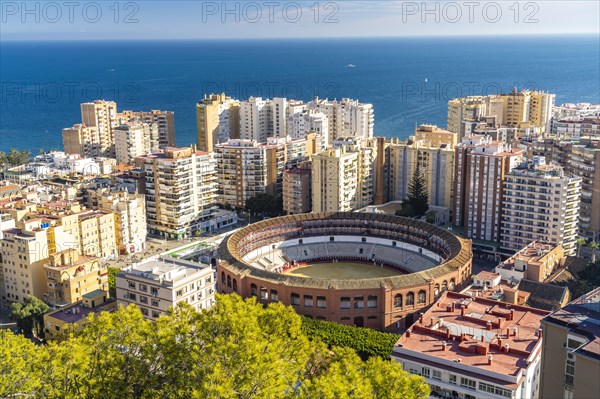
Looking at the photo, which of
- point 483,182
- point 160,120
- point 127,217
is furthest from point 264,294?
point 160,120

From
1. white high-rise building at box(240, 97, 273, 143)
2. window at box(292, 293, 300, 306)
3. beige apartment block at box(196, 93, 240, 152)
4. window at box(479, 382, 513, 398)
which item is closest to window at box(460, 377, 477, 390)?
window at box(479, 382, 513, 398)

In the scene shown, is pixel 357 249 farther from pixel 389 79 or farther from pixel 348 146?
pixel 389 79

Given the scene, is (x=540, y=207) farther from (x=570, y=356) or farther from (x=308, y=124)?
(x=570, y=356)

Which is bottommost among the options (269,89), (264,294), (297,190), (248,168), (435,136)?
(264,294)

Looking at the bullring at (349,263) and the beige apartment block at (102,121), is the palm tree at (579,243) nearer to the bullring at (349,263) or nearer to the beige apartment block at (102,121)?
the bullring at (349,263)

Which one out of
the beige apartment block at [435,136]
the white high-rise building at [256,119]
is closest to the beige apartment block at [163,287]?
the beige apartment block at [435,136]

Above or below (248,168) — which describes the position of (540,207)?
below

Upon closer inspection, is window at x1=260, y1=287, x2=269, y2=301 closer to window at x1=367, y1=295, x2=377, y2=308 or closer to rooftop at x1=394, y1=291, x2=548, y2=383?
window at x1=367, y1=295, x2=377, y2=308

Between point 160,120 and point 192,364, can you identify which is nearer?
point 192,364
